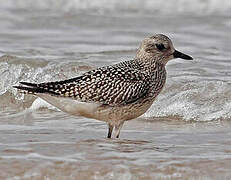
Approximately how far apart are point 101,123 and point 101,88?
1599 mm

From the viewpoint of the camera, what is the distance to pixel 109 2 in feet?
70.2

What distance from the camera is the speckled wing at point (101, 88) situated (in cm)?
846

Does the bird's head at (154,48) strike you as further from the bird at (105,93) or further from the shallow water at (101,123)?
the shallow water at (101,123)

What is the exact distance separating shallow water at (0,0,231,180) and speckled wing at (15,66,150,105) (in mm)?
480

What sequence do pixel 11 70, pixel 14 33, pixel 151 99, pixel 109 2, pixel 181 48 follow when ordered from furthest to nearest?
1. pixel 109 2
2. pixel 14 33
3. pixel 181 48
4. pixel 11 70
5. pixel 151 99

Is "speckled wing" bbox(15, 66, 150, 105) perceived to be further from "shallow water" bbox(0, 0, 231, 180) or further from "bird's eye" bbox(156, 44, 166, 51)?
"bird's eye" bbox(156, 44, 166, 51)

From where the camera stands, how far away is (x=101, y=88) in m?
8.50

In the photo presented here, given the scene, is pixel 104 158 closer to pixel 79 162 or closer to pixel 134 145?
pixel 79 162

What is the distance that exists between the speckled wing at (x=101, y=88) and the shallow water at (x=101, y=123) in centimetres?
48

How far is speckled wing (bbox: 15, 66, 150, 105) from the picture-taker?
8461 millimetres

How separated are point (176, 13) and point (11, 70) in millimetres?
8494

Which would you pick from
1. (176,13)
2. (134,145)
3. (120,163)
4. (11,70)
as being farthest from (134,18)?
(120,163)

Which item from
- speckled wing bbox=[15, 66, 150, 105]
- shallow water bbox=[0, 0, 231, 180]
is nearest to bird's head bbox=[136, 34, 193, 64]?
speckled wing bbox=[15, 66, 150, 105]

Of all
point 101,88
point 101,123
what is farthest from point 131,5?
point 101,88
